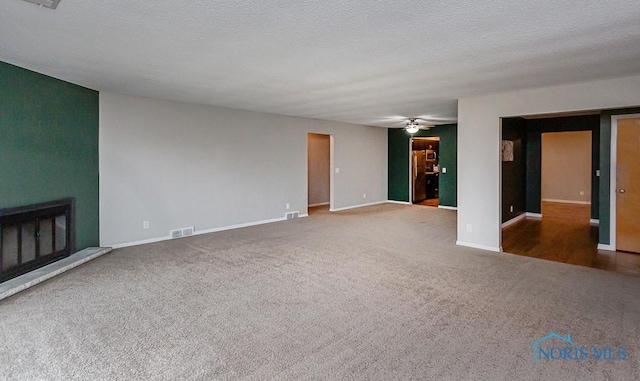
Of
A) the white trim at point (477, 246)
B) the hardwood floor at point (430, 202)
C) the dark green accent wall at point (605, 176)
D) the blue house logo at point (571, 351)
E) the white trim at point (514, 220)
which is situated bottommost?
the blue house logo at point (571, 351)

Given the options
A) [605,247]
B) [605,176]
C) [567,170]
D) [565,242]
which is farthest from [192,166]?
[567,170]

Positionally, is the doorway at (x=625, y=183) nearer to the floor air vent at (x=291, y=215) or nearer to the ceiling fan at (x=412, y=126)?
the ceiling fan at (x=412, y=126)

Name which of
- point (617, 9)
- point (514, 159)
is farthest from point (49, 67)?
point (514, 159)

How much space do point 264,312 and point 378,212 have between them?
6.20 m

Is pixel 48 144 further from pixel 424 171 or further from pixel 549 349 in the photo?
pixel 424 171

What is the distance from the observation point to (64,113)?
4539mm

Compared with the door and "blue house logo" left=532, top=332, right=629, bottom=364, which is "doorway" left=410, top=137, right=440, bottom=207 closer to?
the door

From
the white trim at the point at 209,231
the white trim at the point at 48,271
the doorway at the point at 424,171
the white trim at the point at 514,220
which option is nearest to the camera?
the white trim at the point at 48,271

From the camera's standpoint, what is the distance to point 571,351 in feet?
8.00

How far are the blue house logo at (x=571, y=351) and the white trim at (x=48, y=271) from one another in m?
4.64

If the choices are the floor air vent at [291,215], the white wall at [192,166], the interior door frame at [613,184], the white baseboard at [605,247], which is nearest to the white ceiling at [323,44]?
the white wall at [192,166]

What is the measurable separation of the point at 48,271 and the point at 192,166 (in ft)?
9.02

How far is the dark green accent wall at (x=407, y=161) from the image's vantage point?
9.62 metres

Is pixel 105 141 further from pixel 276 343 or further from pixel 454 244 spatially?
pixel 454 244
